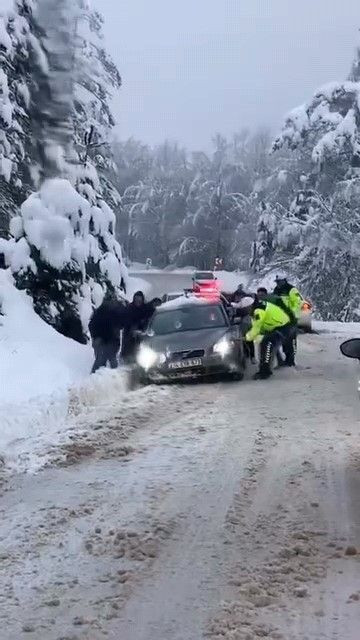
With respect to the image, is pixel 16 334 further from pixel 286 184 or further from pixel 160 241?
pixel 160 241

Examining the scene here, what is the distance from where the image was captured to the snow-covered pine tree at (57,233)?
17.0 meters

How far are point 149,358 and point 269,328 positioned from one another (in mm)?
2324

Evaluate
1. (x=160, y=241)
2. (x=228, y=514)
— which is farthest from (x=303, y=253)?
(x=160, y=241)

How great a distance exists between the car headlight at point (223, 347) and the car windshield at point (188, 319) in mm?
944

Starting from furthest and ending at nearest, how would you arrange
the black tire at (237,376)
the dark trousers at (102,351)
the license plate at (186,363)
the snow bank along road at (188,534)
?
the dark trousers at (102,351)
the black tire at (237,376)
the license plate at (186,363)
the snow bank along road at (188,534)

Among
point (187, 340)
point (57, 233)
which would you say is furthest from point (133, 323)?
point (57, 233)

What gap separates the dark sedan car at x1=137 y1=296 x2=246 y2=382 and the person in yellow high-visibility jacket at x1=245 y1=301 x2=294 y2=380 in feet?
1.08

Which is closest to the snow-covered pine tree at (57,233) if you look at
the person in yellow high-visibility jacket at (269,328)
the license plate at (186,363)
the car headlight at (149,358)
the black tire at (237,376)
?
the car headlight at (149,358)

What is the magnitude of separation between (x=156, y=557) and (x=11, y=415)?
4466 mm

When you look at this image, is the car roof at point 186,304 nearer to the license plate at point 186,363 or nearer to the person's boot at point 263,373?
the person's boot at point 263,373

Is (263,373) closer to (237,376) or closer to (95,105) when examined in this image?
(237,376)

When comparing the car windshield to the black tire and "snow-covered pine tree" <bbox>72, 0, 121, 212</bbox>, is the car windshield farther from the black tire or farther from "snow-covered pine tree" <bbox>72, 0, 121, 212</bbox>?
"snow-covered pine tree" <bbox>72, 0, 121, 212</bbox>

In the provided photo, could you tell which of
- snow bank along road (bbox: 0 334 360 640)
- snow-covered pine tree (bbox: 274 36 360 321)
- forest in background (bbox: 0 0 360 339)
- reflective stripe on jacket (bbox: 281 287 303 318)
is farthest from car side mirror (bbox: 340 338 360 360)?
snow-covered pine tree (bbox: 274 36 360 321)

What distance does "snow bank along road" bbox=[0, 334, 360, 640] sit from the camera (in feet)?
13.7
